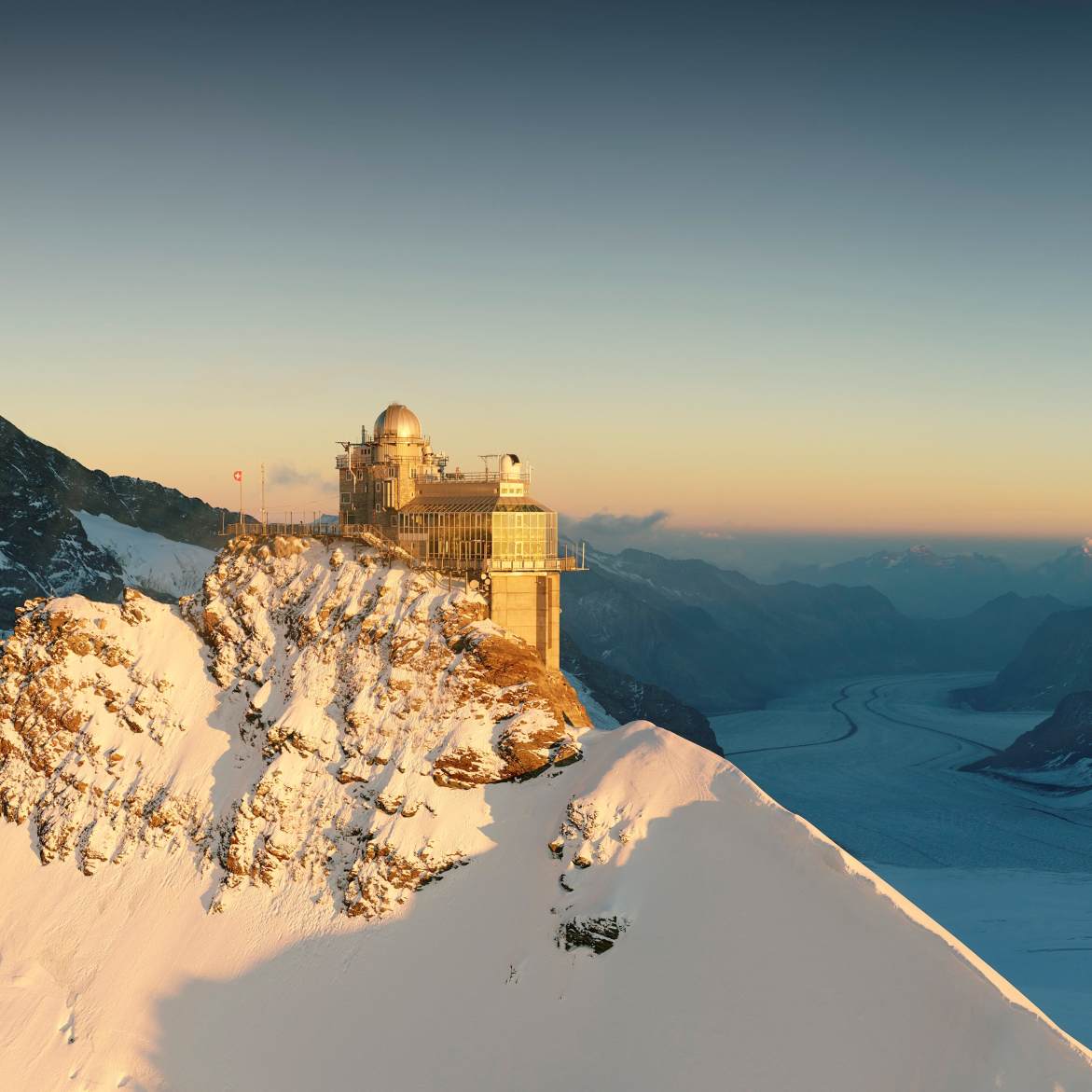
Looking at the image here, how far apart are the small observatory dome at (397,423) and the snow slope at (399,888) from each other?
14.1m

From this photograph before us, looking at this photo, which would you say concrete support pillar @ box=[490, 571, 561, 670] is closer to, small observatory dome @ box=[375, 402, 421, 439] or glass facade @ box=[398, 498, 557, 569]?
glass facade @ box=[398, 498, 557, 569]

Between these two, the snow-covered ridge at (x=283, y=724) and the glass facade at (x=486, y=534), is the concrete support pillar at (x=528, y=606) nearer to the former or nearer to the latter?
the glass facade at (x=486, y=534)

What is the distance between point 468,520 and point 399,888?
34093 millimetres

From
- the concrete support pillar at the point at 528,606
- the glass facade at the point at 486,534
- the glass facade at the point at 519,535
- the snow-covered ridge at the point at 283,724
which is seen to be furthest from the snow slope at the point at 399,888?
the glass facade at the point at 519,535

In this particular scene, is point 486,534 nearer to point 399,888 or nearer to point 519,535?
point 519,535

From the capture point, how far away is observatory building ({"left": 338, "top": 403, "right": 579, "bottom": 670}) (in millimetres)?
98500

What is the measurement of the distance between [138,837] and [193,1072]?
911 inches

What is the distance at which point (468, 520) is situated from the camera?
327ft

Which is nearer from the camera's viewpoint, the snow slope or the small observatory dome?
the snow slope

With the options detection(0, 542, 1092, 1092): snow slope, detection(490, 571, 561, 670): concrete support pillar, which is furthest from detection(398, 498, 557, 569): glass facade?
detection(0, 542, 1092, 1092): snow slope

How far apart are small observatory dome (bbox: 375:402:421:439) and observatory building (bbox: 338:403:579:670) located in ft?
0.30

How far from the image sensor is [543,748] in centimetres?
8519

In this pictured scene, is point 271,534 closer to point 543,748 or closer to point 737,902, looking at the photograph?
point 543,748

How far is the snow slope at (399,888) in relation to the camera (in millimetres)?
63375
